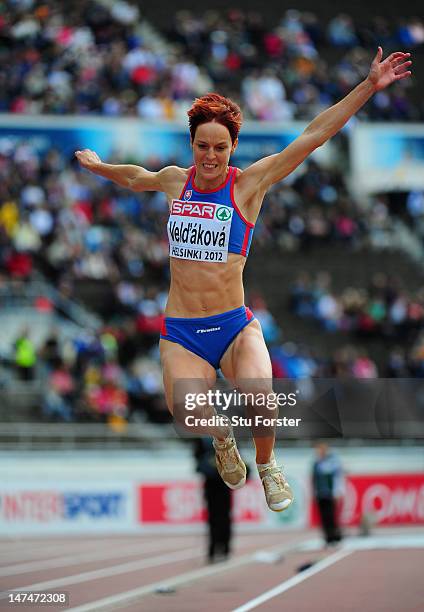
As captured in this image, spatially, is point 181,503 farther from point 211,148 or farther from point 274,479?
point 211,148

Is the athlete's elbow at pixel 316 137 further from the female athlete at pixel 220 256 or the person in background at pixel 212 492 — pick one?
the person in background at pixel 212 492

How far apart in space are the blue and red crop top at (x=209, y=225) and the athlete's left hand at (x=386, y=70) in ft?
3.59

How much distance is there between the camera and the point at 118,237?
891 inches

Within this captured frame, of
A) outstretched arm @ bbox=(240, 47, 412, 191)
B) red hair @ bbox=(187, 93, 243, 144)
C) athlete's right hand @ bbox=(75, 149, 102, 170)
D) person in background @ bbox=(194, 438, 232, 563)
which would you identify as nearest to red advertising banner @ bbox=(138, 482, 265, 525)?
person in background @ bbox=(194, 438, 232, 563)

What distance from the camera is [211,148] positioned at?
777cm

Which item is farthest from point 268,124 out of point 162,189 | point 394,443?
point 162,189

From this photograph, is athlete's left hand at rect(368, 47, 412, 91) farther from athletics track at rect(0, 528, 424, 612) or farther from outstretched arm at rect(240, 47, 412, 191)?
athletics track at rect(0, 528, 424, 612)

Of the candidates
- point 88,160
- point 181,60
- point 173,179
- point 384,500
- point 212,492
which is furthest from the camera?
point 181,60

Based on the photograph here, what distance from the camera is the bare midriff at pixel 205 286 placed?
26.0ft

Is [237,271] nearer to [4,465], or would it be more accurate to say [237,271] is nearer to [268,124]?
[4,465]

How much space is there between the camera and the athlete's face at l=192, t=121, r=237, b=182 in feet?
25.4

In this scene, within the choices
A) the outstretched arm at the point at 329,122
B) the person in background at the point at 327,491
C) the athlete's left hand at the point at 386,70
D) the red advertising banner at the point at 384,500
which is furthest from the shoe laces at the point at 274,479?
the red advertising banner at the point at 384,500

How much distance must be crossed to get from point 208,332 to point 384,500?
14923mm

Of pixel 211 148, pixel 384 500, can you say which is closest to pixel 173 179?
pixel 211 148
